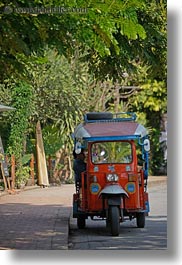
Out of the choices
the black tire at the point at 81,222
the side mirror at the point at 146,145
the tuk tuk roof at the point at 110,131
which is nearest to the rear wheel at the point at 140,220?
the black tire at the point at 81,222

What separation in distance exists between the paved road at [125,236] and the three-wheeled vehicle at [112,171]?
273 millimetres

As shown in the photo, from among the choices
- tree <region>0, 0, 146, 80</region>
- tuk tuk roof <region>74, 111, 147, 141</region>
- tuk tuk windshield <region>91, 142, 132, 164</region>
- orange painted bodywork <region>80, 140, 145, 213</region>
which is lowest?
orange painted bodywork <region>80, 140, 145, 213</region>

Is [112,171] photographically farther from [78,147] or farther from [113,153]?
[78,147]

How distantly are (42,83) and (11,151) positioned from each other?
260cm

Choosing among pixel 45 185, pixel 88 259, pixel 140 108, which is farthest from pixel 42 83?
pixel 88 259

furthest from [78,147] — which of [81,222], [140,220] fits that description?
[140,220]

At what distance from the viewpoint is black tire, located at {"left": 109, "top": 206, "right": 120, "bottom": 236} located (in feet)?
37.5

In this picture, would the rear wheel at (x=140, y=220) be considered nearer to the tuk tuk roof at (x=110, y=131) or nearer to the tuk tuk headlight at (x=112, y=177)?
the tuk tuk headlight at (x=112, y=177)

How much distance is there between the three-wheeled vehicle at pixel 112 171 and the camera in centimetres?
1172

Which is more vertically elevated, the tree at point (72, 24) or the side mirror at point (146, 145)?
the tree at point (72, 24)

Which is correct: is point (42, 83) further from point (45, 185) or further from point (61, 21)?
point (61, 21)

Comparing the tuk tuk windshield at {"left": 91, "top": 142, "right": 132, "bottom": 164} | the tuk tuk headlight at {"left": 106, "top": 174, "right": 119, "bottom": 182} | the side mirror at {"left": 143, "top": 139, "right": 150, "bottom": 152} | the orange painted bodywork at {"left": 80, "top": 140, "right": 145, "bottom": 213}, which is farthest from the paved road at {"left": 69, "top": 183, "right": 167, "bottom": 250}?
the side mirror at {"left": 143, "top": 139, "right": 150, "bottom": 152}

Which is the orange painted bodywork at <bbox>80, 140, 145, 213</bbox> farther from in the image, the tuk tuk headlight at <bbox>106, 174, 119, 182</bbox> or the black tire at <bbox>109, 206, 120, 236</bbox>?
the black tire at <bbox>109, 206, 120, 236</bbox>

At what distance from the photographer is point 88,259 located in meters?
9.26
